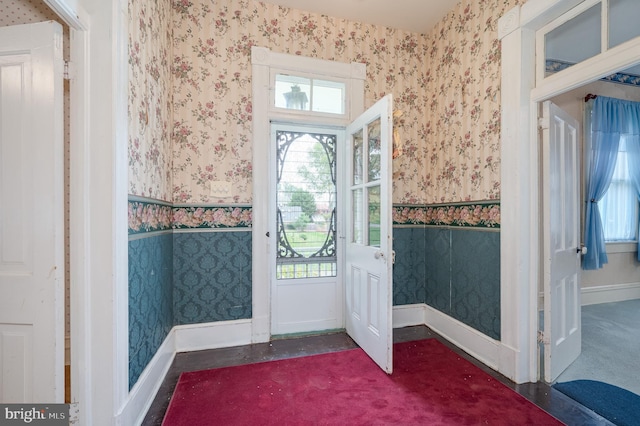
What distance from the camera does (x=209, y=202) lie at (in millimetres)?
2451

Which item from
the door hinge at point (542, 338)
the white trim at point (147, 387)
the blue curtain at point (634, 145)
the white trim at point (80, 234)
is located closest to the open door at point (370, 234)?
the door hinge at point (542, 338)

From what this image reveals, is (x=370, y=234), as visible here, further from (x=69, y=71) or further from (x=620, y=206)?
(x=620, y=206)

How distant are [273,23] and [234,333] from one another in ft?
9.22

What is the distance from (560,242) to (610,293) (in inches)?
109

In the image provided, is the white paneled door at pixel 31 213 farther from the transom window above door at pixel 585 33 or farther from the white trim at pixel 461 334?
the transom window above door at pixel 585 33

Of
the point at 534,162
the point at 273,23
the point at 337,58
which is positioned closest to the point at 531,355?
the point at 534,162

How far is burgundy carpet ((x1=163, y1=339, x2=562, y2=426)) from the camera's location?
5.22 feet

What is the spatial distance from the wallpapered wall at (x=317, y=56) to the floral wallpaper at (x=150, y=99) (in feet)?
0.05

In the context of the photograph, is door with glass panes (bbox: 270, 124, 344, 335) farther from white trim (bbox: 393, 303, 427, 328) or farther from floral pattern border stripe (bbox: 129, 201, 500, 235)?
white trim (bbox: 393, 303, 427, 328)

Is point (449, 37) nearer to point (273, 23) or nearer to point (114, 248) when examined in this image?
point (273, 23)

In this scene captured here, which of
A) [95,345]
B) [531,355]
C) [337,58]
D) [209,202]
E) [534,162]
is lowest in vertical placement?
[531,355]

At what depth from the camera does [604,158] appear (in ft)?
11.6

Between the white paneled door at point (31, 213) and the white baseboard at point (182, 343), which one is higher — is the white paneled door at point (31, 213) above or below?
above

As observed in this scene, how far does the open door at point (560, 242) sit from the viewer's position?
1.96 meters
